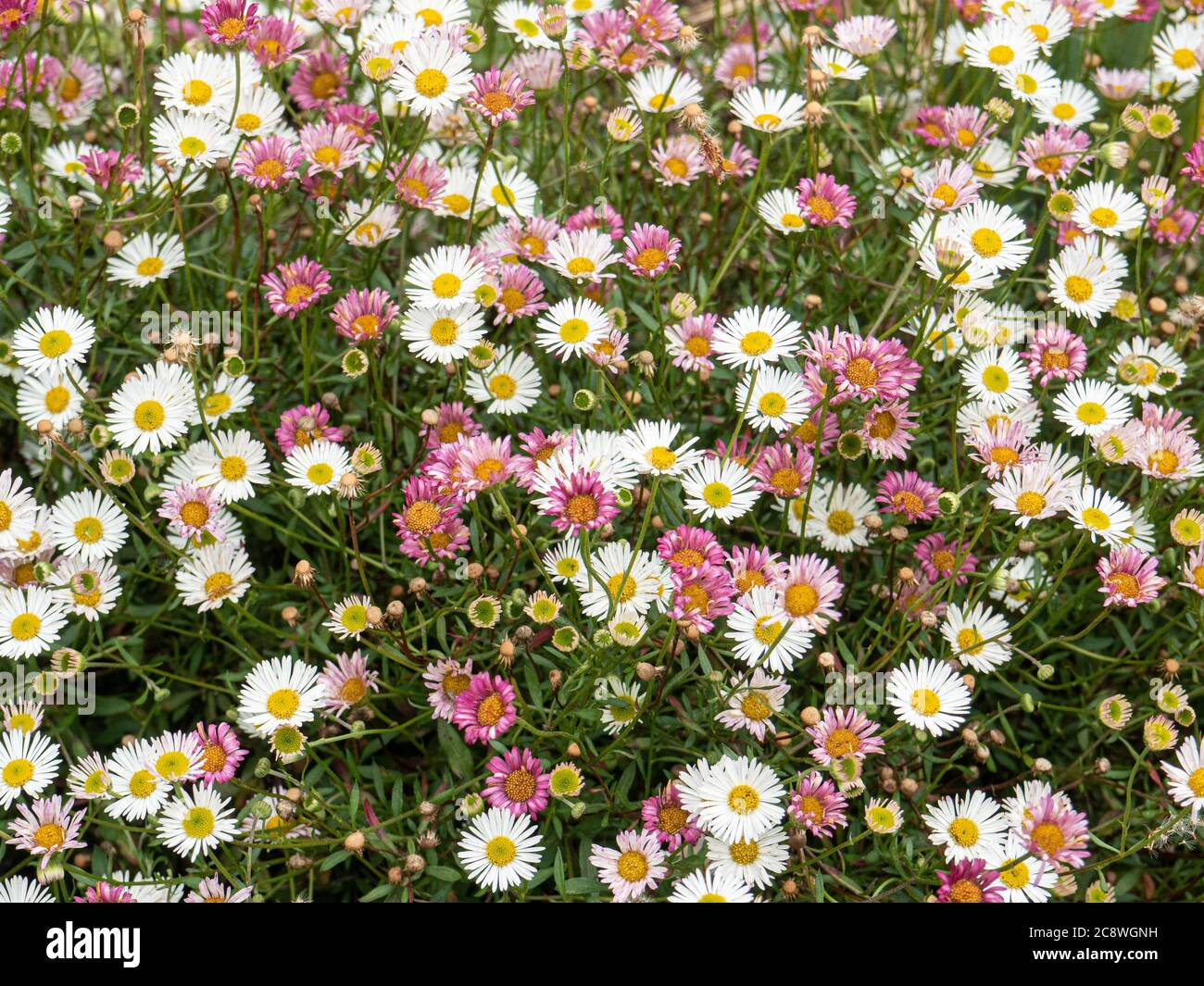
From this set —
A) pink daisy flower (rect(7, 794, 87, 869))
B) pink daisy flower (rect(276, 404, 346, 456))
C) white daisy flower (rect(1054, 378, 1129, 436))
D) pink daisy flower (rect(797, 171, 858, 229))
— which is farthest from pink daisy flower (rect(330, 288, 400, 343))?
white daisy flower (rect(1054, 378, 1129, 436))

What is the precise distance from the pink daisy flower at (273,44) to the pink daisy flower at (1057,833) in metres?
2.09

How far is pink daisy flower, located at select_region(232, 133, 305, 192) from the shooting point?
2.36 meters

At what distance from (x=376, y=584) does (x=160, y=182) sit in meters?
0.99

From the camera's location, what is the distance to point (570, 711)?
2.11 m

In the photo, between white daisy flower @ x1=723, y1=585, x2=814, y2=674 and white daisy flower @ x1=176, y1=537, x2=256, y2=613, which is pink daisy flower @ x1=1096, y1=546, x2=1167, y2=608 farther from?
white daisy flower @ x1=176, y1=537, x2=256, y2=613

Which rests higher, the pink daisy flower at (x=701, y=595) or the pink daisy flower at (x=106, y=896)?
the pink daisy flower at (x=701, y=595)

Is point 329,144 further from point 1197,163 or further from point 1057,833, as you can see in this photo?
point 1057,833

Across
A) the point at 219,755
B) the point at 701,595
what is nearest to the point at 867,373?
the point at 701,595

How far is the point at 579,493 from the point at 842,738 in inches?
24.1

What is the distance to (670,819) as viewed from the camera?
82.7 inches

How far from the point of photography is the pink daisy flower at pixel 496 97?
2350 millimetres

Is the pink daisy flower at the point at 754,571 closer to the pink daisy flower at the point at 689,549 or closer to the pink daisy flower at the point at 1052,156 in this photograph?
the pink daisy flower at the point at 689,549

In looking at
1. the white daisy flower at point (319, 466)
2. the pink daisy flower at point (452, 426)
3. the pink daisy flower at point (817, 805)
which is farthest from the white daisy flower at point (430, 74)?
the pink daisy flower at point (817, 805)
